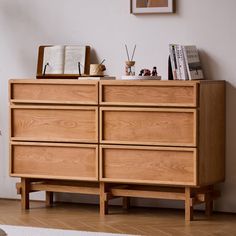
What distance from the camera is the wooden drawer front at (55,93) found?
5762 millimetres

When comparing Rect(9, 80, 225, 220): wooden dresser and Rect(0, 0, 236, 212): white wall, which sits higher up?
Rect(0, 0, 236, 212): white wall

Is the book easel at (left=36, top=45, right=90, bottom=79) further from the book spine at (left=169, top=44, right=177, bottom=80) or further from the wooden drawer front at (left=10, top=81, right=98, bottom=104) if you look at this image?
the book spine at (left=169, top=44, right=177, bottom=80)

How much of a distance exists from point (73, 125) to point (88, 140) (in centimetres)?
16

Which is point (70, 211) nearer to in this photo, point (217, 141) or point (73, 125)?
point (73, 125)

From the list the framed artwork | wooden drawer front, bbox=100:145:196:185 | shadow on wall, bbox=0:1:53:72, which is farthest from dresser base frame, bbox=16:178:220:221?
the framed artwork

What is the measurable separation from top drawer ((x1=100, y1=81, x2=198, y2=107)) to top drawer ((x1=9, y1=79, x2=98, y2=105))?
107mm

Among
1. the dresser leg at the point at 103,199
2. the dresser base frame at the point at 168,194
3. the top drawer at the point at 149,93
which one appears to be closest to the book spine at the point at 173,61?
the top drawer at the point at 149,93

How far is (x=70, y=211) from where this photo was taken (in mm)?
5992

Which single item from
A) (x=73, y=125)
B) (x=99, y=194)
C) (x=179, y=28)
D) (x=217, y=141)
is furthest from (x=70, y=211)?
(x=179, y=28)

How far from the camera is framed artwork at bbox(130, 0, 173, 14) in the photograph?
5.96 m

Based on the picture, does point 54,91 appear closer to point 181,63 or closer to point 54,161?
point 54,161

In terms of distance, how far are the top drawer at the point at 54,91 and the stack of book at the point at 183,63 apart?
22.3 inches

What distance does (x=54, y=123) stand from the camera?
231 inches

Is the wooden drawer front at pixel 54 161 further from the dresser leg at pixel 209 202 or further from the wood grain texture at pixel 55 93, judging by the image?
the dresser leg at pixel 209 202
